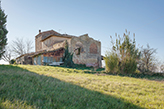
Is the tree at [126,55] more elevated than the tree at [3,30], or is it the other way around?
the tree at [3,30]

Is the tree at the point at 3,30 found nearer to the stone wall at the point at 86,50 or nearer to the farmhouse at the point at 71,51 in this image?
the farmhouse at the point at 71,51

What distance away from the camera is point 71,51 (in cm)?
2042

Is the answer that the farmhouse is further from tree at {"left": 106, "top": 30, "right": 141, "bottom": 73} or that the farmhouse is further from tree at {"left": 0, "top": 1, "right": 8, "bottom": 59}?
tree at {"left": 106, "top": 30, "right": 141, "bottom": 73}

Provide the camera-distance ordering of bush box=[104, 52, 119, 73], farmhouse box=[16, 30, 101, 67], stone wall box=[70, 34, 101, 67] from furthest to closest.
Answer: stone wall box=[70, 34, 101, 67] → farmhouse box=[16, 30, 101, 67] → bush box=[104, 52, 119, 73]

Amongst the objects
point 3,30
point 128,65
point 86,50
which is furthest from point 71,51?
point 128,65

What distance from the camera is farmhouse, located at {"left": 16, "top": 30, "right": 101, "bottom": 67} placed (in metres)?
19.5

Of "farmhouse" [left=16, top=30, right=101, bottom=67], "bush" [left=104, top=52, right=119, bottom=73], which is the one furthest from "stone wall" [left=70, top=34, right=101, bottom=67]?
"bush" [left=104, top=52, right=119, bottom=73]

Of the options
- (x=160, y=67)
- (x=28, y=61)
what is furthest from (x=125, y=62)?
(x=28, y=61)

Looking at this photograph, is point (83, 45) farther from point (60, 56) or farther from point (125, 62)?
point (125, 62)

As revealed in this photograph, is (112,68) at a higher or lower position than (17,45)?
lower

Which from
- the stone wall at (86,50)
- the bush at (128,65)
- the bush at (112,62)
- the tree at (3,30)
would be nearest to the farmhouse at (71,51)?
the stone wall at (86,50)

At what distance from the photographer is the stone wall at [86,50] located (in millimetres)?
21688

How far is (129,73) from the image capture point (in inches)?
426

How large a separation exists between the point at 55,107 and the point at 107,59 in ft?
31.2
